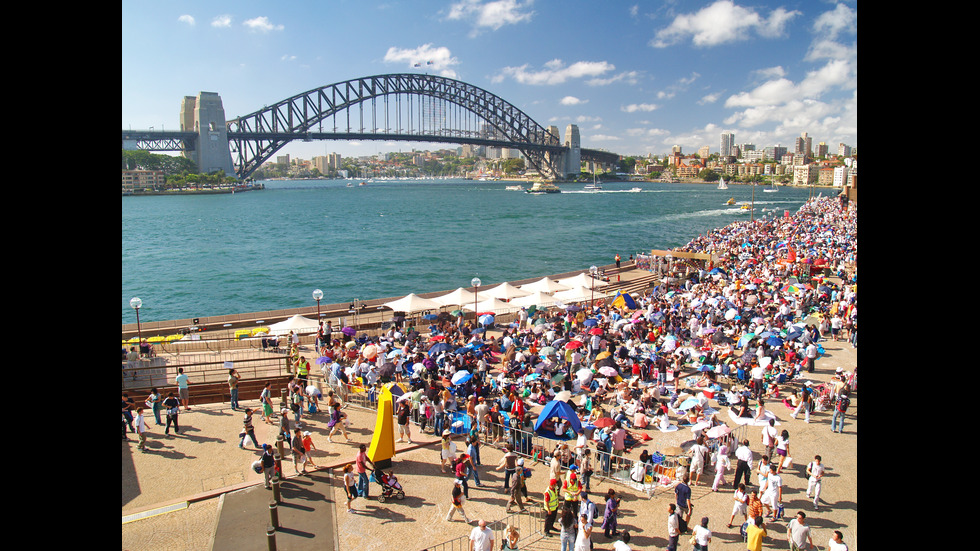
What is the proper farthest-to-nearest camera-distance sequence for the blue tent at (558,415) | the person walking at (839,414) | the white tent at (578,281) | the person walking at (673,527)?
1. the white tent at (578,281)
2. the person walking at (839,414)
3. the blue tent at (558,415)
4. the person walking at (673,527)

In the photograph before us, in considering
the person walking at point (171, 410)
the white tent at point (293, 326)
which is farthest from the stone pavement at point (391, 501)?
the white tent at point (293, 326)

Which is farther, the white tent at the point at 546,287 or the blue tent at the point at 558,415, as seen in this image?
the white tent at the point at 546,287

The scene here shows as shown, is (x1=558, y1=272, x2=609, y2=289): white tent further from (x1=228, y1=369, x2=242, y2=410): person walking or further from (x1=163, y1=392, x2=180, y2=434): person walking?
(x1=163, y1=392, x2=180, y2=434): person walking

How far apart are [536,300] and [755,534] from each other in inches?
514

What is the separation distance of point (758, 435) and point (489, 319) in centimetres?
829

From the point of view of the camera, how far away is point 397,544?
6.43 metres

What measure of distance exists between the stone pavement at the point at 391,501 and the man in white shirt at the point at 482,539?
2.72 feet

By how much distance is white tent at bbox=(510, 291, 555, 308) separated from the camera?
61.2ft

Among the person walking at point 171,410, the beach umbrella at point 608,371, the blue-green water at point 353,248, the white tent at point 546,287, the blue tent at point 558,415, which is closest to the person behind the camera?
the blue tent at point 558,415

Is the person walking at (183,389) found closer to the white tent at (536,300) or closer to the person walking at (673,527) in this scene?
the person walking at (673,527)

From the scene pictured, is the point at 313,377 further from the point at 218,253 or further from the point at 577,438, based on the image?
the point at 218,253

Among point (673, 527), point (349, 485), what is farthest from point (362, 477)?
point (673, 527)

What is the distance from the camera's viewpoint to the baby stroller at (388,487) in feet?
23.8

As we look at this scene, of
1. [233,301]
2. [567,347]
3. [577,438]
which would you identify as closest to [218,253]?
[233,301]
